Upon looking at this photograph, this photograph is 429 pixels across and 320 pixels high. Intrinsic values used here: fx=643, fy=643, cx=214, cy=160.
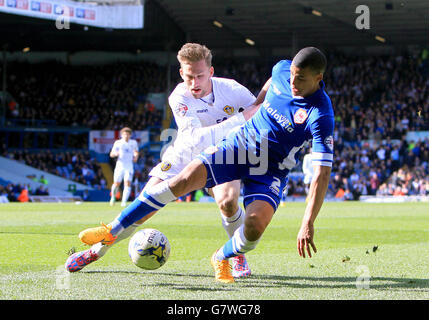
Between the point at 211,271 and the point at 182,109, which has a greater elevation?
the point at 182,109

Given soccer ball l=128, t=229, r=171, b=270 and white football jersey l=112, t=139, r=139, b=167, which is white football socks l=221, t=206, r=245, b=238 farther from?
white football jersey l=112, t=139, r=139, b=167

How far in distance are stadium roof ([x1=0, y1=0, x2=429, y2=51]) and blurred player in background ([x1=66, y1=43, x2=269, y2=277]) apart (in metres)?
27.1

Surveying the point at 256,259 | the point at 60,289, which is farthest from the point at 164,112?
the point at 60,289

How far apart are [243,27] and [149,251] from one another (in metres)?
34.2

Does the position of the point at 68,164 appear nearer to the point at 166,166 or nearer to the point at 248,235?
the point at 166,166

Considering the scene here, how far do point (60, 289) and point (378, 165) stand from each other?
1124 inches

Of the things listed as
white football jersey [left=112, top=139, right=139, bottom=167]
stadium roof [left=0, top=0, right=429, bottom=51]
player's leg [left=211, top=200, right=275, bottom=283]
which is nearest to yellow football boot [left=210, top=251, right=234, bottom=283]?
player's leg [left=211, top=200, right=275, bottom=283]

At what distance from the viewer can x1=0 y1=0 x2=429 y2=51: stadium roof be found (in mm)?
34062

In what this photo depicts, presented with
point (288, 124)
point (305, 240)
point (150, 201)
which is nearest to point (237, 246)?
point (150, 201)

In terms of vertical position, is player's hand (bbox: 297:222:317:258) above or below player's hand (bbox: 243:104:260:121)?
below

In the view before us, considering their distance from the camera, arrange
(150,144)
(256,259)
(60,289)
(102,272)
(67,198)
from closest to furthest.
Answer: (60,289) < (102,272) < (256,259) < (67,198) < (150,144)

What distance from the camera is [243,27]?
38.7 metres
